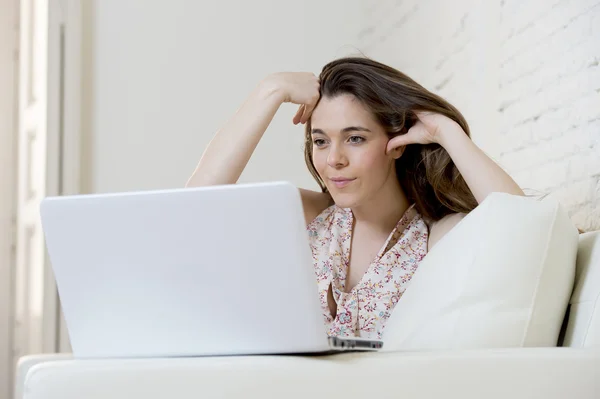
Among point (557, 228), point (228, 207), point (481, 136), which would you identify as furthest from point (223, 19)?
point (228, 207)

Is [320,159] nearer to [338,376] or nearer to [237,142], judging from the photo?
[237,142]

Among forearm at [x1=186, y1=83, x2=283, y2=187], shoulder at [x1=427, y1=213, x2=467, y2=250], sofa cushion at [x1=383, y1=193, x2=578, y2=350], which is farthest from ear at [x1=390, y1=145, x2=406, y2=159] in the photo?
sofa cushion at [x1=383, y1=193, x2=578, y2=350]

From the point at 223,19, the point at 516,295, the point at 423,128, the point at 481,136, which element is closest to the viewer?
the point at 516,295

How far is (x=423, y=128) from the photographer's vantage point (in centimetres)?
223

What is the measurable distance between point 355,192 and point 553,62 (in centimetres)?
69

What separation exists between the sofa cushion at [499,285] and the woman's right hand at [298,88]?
915 millimetres

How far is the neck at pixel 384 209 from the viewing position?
2.40 m

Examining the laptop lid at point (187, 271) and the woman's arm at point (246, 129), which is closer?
the laptop lid at point (187, 271)

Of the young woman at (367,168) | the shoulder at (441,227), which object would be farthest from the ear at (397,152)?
the shoulder at (441,227)

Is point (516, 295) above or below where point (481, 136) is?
below

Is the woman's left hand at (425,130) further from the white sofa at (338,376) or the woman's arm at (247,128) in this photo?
the white sofa at (338,376)

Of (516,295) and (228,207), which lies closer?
(228,207)

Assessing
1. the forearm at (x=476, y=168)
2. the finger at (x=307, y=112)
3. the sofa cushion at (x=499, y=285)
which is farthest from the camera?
the finger at (x=307, y=112)

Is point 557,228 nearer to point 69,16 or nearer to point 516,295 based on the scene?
point 516,295
